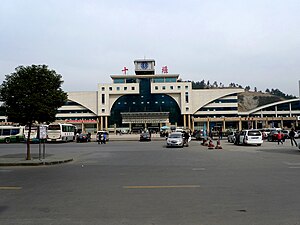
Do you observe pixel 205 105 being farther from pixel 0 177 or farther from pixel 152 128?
pixel 0 177

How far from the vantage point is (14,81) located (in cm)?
1652

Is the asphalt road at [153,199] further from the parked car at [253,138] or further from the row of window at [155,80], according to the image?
the row of window at [155,80]

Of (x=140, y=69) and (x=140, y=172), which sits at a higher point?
(x=140, y=69)

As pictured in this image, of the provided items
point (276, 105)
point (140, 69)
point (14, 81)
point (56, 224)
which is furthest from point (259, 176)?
point (276, 105)

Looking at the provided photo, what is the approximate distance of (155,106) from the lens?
107m

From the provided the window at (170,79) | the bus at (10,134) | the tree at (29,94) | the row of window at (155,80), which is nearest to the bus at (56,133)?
the bus at (10,134)

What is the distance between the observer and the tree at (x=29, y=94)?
16.3 meters

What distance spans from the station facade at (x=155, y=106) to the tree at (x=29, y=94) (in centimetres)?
8701

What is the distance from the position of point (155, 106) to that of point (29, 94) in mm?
90814

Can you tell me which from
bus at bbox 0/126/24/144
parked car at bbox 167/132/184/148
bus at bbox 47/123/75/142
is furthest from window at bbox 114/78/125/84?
parked car at bbox 167/132/184/148

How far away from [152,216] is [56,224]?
6.08 feet

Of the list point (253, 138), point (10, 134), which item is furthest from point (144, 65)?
point (253, 138)

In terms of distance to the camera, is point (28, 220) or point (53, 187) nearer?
point (28, 220)

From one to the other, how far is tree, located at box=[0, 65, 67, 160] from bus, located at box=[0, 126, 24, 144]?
3076 cm
